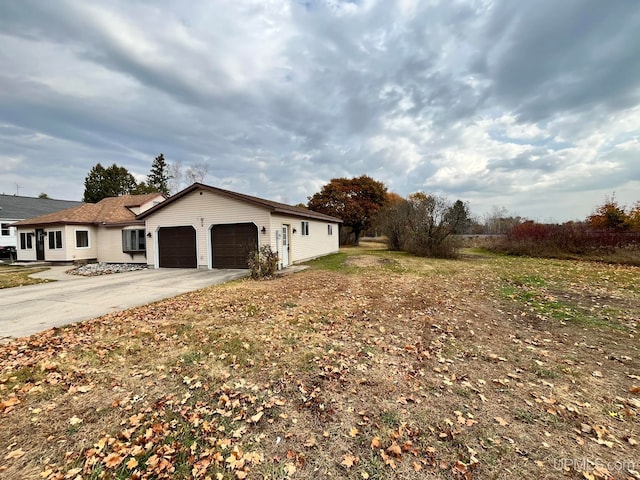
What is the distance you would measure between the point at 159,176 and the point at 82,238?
93.3ft

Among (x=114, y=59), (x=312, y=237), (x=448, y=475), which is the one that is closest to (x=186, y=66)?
(x=114, y=59)

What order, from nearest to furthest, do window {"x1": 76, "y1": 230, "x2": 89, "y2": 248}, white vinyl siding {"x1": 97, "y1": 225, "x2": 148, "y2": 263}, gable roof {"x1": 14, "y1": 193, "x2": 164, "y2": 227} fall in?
white vinyl siding {"x1": 97, "y1": 225, "x2": 148, "y2": 263} < gable roof {"x1": 14, "y1": 193, "x2": 164, "y2": 227} < window {"x1": 76, "y1": 230, "x2": 89, "y2": 248}

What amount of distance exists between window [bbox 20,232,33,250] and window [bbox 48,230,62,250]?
7.75ft

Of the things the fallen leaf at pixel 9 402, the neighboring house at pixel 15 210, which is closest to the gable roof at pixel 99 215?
the neighboring house at pixel 15 210

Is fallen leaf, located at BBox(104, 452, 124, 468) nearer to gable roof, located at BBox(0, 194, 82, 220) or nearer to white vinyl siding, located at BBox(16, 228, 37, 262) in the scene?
white vinyl siding, located at BBox(16, 228, 37, 262)

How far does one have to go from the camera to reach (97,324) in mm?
5457

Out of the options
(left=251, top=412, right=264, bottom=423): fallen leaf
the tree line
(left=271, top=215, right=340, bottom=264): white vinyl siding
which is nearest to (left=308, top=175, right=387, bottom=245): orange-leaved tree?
(left=271, top=215, right=340, bottom=264): white vinyl siding

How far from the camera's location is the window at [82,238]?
1718 centimetres

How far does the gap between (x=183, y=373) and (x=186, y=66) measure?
12747 millimetres

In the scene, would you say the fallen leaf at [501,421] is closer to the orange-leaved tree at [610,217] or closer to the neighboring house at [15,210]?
the orange-leaved tree at [610,217]

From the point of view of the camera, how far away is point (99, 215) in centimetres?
1862

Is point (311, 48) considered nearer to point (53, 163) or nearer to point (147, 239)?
point (147, 239)

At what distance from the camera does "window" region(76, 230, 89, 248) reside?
17.2 metres

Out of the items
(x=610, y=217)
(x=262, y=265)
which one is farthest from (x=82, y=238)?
(x=610, y=217)
